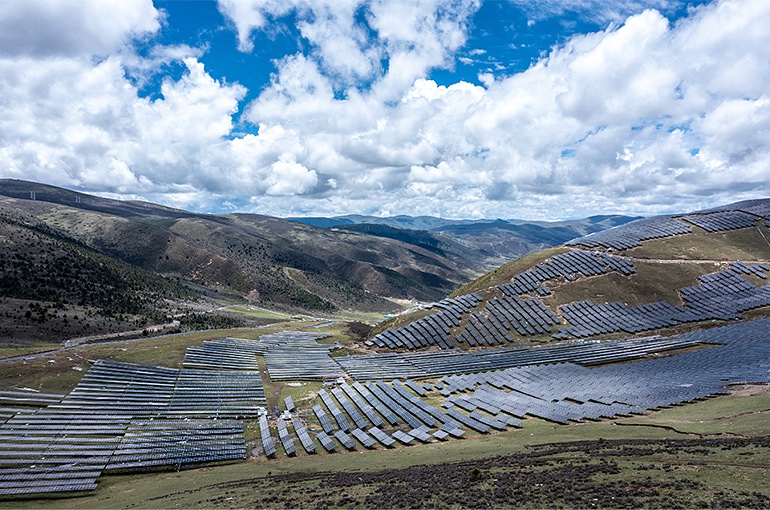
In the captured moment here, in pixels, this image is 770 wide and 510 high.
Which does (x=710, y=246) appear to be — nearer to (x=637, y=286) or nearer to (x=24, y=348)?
(x=637, y=286)

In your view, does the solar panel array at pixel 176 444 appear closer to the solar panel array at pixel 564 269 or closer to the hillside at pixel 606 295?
the hillside at pixel 606 295

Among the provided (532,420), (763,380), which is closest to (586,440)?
(532,420)

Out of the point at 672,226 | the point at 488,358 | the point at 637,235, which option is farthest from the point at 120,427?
the point at 672,226

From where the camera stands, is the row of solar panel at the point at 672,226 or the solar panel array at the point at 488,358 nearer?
the solar panel array at the point at 488,358

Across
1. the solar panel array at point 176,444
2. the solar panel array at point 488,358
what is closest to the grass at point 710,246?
the solar panel array at point 488,358

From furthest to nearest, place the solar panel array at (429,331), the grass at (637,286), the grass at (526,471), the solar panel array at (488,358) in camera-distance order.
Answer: the grass at (637,286) < the solar panel array at (429,331) < the solar panel array at (488,358) < the grass at (526,471)

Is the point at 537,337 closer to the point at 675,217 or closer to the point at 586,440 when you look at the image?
the point at 586,440

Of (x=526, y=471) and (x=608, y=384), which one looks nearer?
(x=526, y=471)
